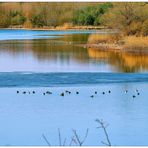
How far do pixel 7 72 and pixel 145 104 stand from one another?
6.34 m

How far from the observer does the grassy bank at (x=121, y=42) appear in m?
23.5

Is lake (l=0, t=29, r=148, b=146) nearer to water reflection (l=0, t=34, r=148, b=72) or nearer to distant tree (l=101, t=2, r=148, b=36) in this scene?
water reflection (l=0, t=34, r=148, b=72)

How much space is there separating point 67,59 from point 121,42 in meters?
5.74

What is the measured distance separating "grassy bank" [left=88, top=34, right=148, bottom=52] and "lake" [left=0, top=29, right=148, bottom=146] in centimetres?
182

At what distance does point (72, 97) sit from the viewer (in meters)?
11.7

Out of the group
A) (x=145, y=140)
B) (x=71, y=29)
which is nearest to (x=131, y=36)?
(x=71, y=29)

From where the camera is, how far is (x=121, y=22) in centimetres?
2656

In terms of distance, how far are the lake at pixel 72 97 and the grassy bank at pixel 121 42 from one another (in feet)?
5.97

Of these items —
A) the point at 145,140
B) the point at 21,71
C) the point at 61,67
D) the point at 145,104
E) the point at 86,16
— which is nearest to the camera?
the point at 145,140

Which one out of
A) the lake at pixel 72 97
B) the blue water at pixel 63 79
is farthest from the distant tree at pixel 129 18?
the blue water at pixel 63 79

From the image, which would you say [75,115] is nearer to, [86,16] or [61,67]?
[61,67]

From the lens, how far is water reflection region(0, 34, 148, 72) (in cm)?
1758

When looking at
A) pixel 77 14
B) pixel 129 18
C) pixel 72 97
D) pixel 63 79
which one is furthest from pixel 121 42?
pixel 72 97

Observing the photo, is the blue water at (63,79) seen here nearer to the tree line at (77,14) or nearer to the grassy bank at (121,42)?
the grassy bank at (121,42)
